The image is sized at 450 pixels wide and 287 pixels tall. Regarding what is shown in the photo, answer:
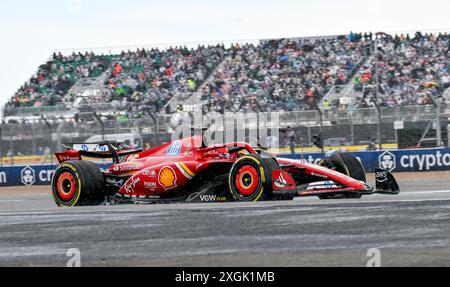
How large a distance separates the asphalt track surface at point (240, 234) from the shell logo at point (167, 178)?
101cm

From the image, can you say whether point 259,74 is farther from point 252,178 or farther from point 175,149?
point 252,178

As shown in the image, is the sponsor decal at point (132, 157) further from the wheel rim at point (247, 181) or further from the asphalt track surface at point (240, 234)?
the wheel rim at point (247, 181)

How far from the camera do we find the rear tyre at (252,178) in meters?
13.1

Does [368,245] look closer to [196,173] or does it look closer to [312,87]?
[196,173]

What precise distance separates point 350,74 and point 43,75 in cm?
1500

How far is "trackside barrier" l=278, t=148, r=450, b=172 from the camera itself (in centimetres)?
2400

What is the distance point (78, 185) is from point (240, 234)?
601cm

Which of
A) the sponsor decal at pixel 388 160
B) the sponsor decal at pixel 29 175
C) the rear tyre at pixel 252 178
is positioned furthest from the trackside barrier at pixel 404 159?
the rear tyre at pixel 252 178

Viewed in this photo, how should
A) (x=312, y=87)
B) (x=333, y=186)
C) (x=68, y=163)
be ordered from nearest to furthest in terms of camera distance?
1. (x=333, y=186)
2. (x=68, y=163)
3. (x=312, y=87)

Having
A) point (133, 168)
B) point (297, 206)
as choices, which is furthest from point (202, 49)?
point (297, 206)

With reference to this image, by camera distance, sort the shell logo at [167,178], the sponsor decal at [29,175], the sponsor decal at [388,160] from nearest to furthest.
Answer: the shell logo at [167,178], the sponsor decal at [388,160], the sponsor decal at [29,175]

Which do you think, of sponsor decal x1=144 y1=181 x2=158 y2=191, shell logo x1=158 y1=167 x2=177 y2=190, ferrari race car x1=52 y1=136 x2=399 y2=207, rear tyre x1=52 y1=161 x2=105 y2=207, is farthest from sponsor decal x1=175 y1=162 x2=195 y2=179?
rear tyre x1=52 y1=161 x2=105 y2=207

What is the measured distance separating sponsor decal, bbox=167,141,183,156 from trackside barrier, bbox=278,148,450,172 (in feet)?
31.8

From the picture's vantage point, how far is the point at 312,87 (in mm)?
36812
